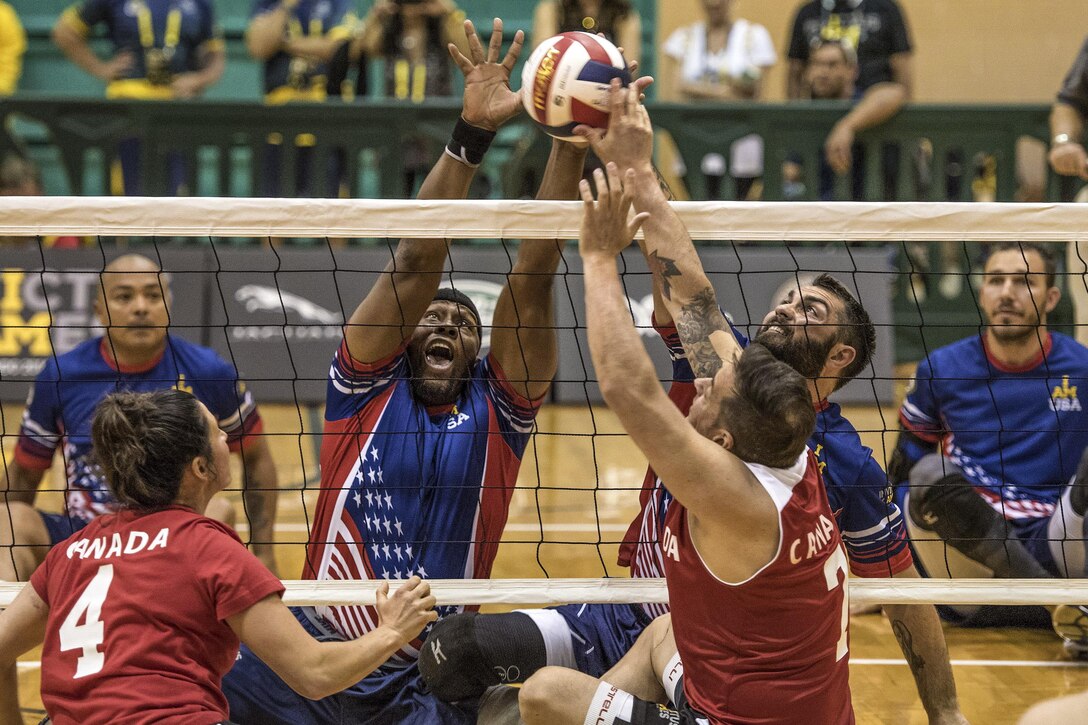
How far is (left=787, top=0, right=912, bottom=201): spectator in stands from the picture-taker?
9.32 m

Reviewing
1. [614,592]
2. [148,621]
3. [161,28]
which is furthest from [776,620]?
[161,28]

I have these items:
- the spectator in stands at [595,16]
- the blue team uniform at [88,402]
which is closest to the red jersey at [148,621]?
the blue team uniform at [88,402]

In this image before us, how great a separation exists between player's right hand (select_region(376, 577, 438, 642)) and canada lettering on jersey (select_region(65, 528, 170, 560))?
0.53 m

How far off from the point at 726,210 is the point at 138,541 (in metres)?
1.78

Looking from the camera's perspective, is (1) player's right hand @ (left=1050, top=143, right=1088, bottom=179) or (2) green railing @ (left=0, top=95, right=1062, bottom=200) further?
(2) green railing @ (left=0, top=95, right=1062, bottom=200)

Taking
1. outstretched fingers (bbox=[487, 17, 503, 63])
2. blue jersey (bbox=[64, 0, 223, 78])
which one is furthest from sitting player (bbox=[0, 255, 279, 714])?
blue jersey (bbox=[64, 0, 223, 78])

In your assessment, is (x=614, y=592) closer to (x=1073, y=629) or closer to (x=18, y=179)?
(x=1073, y=629)

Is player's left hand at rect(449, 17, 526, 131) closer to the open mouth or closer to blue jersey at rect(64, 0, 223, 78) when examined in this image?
the open mouth

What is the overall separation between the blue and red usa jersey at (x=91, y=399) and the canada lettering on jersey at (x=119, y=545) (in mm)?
2083

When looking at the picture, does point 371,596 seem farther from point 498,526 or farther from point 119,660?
point 119,660

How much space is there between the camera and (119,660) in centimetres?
268

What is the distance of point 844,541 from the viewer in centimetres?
375

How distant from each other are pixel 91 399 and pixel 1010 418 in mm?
3833

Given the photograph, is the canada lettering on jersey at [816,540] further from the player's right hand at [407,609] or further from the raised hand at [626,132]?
the raised hand at [626,132]
